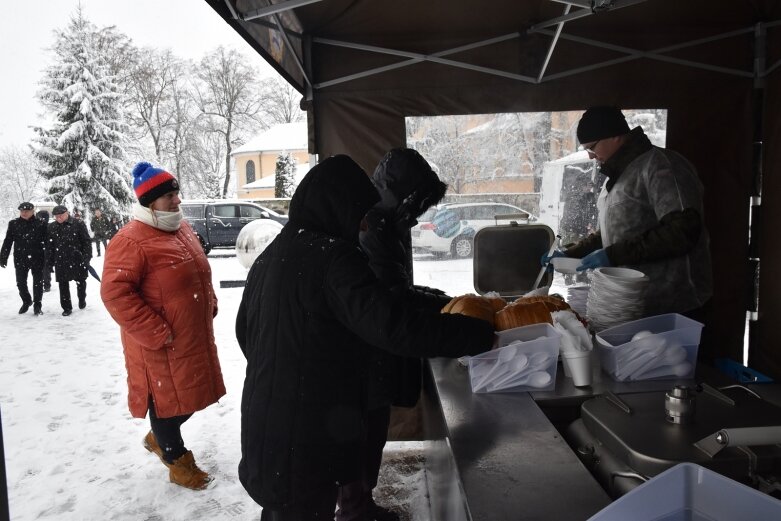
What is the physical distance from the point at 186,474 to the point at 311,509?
1.77 m

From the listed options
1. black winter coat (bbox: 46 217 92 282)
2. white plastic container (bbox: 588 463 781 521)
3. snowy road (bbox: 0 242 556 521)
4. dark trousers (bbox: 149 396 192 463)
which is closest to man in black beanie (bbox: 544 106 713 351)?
snowy road (bbox: 0 242 556 521)

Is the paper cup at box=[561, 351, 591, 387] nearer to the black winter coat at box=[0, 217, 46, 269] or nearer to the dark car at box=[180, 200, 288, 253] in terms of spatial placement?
the black winter coat at box=[0, 217, 46, 269]

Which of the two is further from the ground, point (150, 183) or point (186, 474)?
point (150, 183)

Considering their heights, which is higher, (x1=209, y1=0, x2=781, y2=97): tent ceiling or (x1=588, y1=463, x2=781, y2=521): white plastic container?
(x1=209, y1=0, x2=781, y2=97): tent ceiling

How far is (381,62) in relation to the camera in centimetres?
341

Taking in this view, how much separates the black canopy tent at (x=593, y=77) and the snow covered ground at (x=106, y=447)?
3.97 ft

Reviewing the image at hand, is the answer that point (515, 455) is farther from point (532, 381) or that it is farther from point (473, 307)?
point (473, 307)

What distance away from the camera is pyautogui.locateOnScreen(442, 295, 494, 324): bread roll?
185 centimetres

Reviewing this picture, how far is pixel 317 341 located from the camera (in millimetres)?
1495

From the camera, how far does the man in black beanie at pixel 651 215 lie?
2.36 m

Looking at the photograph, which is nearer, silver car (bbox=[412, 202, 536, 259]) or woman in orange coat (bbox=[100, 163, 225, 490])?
woman in orange coat (bbox=[100, 163, 225, 490])

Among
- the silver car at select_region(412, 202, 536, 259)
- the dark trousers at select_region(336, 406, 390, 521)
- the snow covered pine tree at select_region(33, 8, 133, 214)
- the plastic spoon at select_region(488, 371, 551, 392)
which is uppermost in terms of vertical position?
the snow covered pine tree at select_region(33, 8, 133, 214)

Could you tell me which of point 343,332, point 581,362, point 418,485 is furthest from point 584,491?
point 418,485

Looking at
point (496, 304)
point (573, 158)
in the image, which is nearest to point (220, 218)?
point (573, 158)
